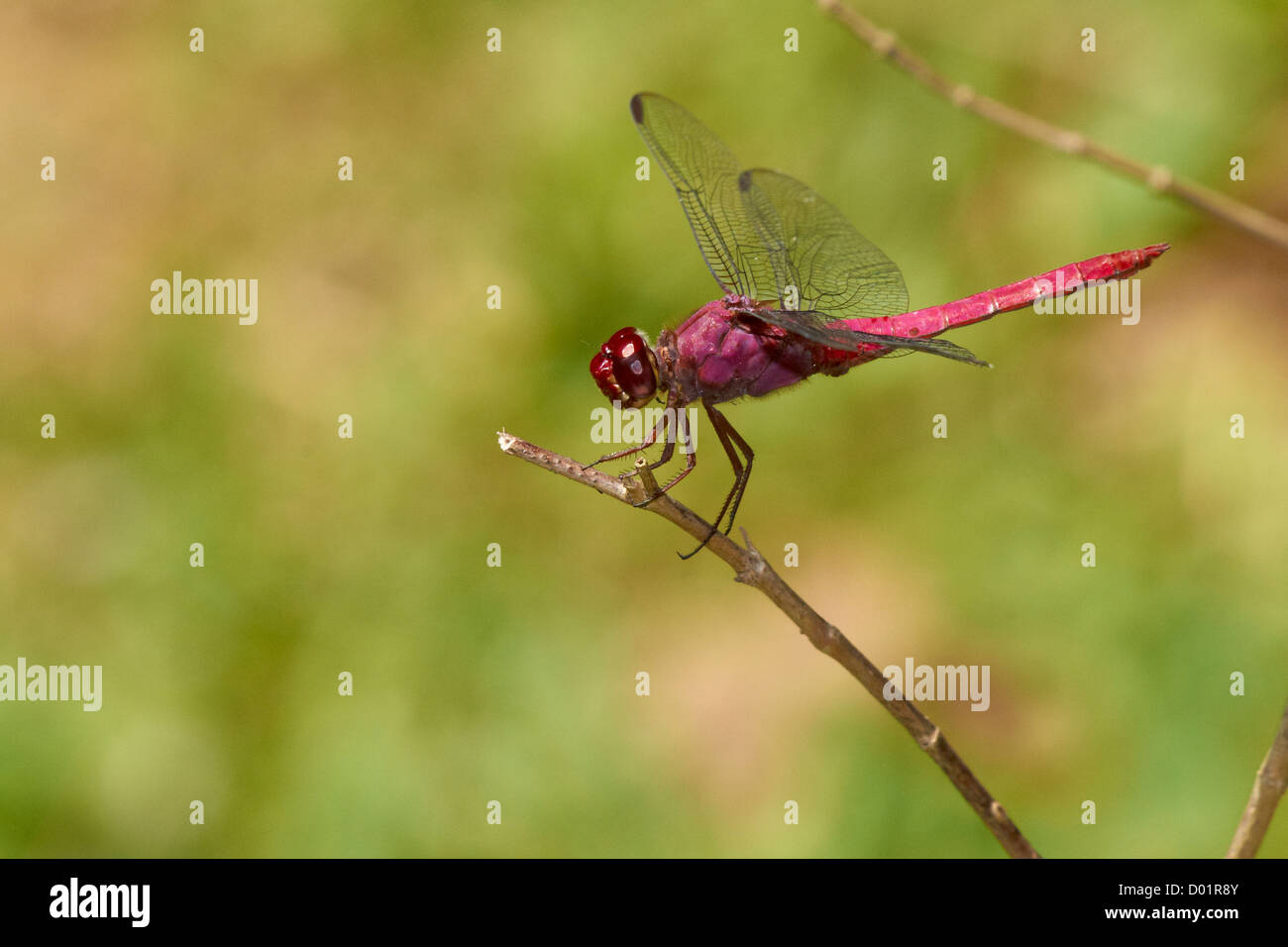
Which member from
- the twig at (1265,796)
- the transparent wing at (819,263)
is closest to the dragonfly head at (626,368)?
the transparent wing at (819,263)

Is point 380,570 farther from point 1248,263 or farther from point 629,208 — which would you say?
point 1248,263

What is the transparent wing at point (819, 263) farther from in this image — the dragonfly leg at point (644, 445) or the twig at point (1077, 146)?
the twig at point (1077, 146)

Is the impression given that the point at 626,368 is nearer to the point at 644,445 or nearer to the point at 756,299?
the point at 644,445

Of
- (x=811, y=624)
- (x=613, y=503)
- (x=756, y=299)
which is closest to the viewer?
(x=811, y=624)

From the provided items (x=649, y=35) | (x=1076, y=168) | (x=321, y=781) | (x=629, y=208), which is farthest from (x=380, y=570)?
(x=1076, y=168)

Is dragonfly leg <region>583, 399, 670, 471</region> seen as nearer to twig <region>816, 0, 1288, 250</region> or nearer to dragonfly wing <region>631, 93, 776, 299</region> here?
dragonfly wing <region>631, 93, 776, 299</region>

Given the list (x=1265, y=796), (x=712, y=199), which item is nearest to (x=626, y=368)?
(x=712, y=199)
